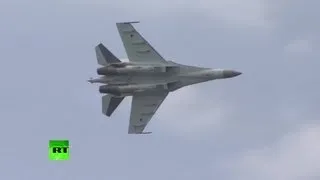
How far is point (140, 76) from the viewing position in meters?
116

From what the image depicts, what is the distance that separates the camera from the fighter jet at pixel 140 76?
11475cm

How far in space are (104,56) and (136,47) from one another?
520 cm

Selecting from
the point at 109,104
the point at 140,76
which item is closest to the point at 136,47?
the point at 140,76

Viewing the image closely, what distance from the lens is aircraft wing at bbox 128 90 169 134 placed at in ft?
393

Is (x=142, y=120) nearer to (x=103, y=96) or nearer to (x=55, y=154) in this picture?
(x=103, y=96)

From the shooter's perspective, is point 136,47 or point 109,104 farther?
point 109,104

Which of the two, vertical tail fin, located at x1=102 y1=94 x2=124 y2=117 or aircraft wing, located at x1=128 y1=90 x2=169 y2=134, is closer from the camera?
vertical tail fin, located at x1=102 y1=94 x2=124 y2=117

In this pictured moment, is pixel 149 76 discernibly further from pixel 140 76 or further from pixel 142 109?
pixel 142 109

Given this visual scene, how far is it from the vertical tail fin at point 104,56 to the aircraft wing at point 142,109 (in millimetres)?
7083

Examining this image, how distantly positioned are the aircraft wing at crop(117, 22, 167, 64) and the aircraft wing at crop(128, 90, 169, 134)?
19.7 ft

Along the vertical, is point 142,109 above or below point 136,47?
below

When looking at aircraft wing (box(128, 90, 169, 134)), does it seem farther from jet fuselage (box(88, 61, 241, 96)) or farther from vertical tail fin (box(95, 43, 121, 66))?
vertical tail fin (box(95, 43, 121, 66))

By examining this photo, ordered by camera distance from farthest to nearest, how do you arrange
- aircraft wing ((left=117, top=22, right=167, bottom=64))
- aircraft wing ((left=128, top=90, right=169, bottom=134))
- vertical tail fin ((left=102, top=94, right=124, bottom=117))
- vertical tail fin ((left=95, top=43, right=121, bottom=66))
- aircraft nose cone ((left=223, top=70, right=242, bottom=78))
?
1. aircraft wing ((left=128, top=90, right=169, bottom=134))
2. vertical tail fin ((left=102, top=94, right=124, bottom=117))
3. aircraft wing ((left=117, top=22, right=167, bottom=64))
4. vertical tail fin ((left=95, top=43, right=121, bottom=66))
5. aircraft nose cone ((left=223, top=70, right=242, bottom=78))

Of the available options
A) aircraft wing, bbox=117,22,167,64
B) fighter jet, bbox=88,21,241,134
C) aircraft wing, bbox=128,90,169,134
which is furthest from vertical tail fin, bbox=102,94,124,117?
aircraft wing, bbox=117,22,167,64
